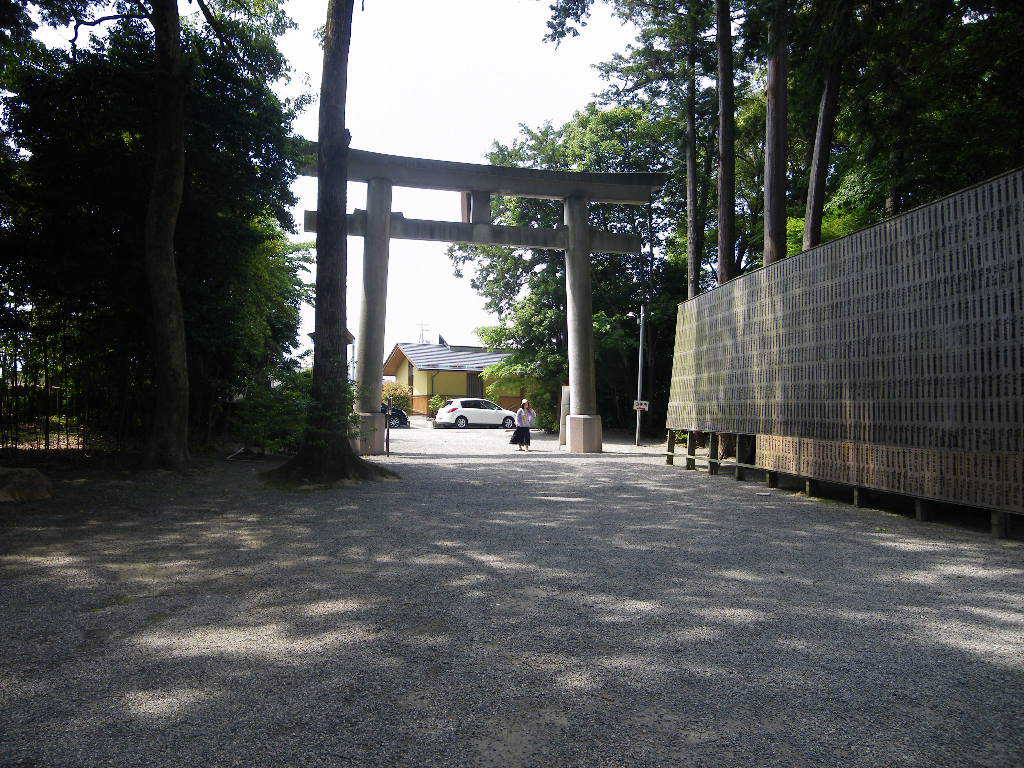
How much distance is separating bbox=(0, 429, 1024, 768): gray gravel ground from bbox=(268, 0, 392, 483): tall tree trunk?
3456 millimetres

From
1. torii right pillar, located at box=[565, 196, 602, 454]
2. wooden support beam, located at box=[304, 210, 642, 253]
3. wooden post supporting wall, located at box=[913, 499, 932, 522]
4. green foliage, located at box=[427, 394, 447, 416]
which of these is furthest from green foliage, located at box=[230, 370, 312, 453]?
green foliage, located at box=[427, 394, 447, 416]

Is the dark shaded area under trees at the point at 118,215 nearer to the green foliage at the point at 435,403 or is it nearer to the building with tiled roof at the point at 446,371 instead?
the green foliage at the point at 435,403

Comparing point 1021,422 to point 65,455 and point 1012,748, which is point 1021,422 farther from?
point 65,455

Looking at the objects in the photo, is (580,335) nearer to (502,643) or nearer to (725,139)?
(725,139)

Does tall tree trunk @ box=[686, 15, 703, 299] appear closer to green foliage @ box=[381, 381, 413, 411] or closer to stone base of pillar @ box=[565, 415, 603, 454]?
stone base of pillar @ box=[565, 415, 603, 454]

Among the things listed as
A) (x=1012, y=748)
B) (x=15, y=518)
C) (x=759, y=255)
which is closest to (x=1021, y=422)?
(x=1012, y=748)

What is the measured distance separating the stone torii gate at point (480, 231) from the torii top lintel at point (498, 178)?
0.08ft

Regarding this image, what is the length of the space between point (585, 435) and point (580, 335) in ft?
9.21

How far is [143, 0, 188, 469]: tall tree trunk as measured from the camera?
10.4 meters

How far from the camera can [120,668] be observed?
10.3ft

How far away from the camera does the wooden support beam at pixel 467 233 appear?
1641 cm

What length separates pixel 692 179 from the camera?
21.5 metres

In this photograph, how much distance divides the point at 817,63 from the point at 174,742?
40.4 feet

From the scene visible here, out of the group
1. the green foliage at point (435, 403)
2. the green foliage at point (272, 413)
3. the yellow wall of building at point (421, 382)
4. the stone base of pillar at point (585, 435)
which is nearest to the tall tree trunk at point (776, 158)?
the stone base of pillar at point (585, 435)
